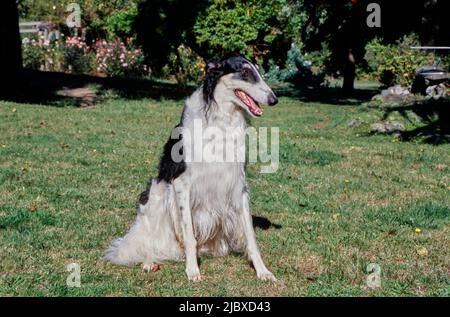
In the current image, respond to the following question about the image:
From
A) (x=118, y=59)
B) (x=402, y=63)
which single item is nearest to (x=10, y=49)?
(x=118, y=59)

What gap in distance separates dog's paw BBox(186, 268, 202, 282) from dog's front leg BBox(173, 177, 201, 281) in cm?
4

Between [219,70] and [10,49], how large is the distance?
44.8 feet

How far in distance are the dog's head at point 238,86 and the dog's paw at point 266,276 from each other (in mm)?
1275

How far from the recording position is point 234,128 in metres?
4.84

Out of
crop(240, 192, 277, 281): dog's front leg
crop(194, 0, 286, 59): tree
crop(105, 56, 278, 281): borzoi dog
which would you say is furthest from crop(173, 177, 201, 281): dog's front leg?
crop(194, 0, 286, 59): tree

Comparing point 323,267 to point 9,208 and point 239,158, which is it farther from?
point 9,208

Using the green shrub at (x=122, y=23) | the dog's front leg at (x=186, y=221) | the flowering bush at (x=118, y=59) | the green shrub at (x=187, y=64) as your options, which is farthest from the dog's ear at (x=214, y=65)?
the green shrub at (x=122, y=23)

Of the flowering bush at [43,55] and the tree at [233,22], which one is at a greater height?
the tree at [233,22]

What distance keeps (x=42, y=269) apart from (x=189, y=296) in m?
1.34

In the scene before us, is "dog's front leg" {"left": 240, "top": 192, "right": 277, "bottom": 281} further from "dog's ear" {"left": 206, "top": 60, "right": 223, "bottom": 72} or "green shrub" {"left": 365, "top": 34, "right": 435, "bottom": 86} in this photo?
"green shrub" {"left": 365, "top": 34, "right": 435, "bottom": 86}

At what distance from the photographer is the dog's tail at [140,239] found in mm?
5152

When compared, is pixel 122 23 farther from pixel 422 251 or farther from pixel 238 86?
pixel 422 251

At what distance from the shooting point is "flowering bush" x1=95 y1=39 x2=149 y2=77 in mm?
24703

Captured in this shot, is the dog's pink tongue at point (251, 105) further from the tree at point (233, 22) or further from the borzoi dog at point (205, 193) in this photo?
the tree at point (233, 22)
